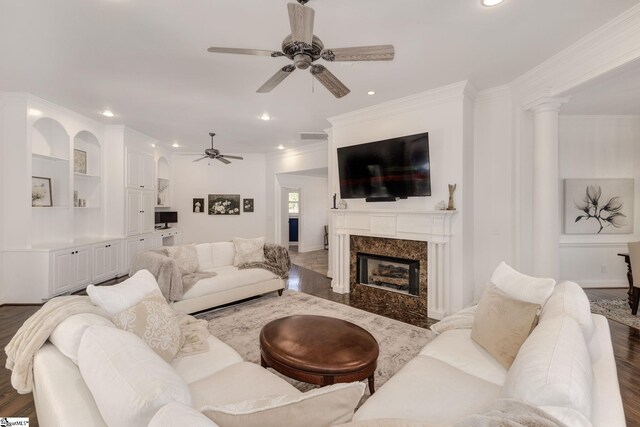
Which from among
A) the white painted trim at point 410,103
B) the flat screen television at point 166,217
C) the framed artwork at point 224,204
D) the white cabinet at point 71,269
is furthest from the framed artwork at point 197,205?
the white painted trim at point 410,103

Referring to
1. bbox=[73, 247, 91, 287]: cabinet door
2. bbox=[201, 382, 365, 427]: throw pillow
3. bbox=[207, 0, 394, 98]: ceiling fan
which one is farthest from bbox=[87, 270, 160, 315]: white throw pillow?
bbox=[73, 247, 91, 287]: cabinet door

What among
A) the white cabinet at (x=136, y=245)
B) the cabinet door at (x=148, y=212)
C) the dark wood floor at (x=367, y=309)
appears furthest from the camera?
the cabinet door at (x=148, y=212)

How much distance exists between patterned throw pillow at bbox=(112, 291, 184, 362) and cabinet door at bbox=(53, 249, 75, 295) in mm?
3596

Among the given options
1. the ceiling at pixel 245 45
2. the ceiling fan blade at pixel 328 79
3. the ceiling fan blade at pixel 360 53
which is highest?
the ceiling at pixel 245 45

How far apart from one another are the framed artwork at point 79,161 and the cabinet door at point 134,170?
2.25 ft

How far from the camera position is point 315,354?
2.00m

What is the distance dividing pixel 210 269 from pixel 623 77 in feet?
19.4

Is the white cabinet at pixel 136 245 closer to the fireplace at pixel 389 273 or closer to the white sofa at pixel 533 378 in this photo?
the fireplace at pixel 389 273

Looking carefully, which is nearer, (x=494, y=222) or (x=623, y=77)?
(x=623, y=77)

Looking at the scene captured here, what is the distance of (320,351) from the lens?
2043mm

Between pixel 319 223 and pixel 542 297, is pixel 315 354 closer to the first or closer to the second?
pixel 542 297

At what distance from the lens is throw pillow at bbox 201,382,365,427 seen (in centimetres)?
86

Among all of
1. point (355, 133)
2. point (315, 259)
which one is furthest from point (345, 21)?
point (315, 259)

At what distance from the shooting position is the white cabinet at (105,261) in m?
5.11
